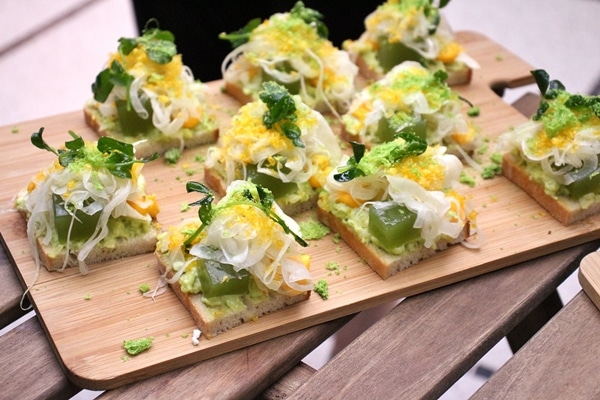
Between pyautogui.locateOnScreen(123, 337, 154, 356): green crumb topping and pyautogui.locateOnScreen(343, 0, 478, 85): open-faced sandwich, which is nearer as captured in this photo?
pyautogui.locateOnScreen(123, 337, 154, 356): green crumb topping

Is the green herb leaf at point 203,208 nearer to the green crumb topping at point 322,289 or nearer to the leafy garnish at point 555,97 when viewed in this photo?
the green crumb topping at point 322,289

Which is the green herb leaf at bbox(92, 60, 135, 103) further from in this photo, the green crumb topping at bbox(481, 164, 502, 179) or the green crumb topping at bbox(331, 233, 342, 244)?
the green crumb topping at bbox(481, 164, 502, 179)

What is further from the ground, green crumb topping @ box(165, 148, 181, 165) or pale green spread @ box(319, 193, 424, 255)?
pale green spread @ box(319, 193, 424, 255)

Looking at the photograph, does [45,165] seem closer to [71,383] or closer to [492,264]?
[71,383]

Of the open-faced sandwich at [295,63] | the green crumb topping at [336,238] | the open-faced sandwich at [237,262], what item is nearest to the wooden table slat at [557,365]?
the open-faced sandwich at [237,262]

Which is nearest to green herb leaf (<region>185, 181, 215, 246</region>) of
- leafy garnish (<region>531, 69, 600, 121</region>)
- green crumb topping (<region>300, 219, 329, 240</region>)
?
green crumb topping (<region>300, 219, 329, 240</region>)

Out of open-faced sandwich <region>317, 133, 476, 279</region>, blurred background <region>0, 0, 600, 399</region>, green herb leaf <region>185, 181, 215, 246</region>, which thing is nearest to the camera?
green herb leaf <region>185, 181, 215, 246</region>
